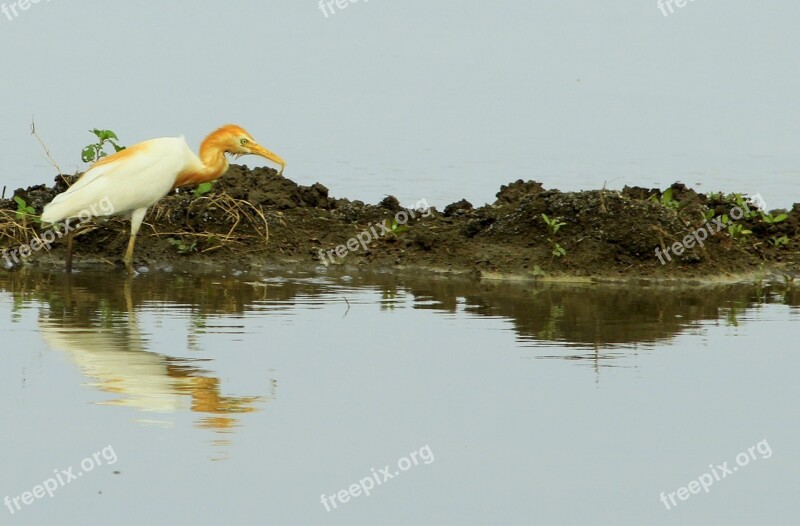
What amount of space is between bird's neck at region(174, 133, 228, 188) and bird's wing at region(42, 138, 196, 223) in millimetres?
372

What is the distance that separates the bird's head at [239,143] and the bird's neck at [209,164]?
0.28 ft

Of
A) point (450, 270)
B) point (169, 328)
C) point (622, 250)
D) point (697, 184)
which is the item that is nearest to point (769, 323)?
point (622, 250)

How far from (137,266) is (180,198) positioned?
136 centimetres

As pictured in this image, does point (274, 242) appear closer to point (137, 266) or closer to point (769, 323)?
point (137, 266)

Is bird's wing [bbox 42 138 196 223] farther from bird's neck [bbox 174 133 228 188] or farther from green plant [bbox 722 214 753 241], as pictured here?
green plant [bbox 722 214 753 241]

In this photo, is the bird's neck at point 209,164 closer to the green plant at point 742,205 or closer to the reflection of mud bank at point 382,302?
the reflection of mud bank at point 382,302


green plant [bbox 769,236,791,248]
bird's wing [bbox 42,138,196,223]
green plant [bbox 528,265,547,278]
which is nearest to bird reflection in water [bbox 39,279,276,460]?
bird's wing [bbox 42,138,196,223]

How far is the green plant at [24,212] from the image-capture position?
51.3ft

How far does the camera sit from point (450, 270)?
15.4m

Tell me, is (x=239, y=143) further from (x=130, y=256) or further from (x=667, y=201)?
(x=667, y=201)

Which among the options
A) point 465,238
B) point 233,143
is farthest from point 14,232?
point 465,238

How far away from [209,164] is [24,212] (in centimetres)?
203

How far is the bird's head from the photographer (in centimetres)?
1603

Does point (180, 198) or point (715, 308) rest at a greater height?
point (180, 198)
